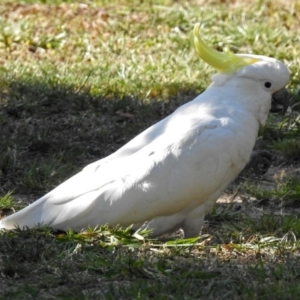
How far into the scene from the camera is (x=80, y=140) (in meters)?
5.45

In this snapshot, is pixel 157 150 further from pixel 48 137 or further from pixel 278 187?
pixel 48 137

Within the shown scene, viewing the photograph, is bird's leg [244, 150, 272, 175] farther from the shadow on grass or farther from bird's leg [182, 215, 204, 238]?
the shadow on grass

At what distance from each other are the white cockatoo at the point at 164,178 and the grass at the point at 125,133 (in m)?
0.10

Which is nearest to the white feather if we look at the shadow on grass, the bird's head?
the bird's head

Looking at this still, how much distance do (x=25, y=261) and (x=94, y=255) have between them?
0.94ft

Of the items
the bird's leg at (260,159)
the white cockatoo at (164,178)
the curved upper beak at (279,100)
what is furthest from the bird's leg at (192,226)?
the bird's leg at (260,159)

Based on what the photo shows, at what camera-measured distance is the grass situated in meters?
3.32

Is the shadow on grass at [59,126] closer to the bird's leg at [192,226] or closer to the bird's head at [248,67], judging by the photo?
the bird's leg at [192,226]

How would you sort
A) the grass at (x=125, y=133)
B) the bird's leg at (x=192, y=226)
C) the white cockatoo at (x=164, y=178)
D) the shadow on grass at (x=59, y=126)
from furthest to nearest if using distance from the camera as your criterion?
the shadow on grass at (x=59, y=126)
the bird's leg at (x=192, y=226)
the white cockatoo at (x=164, y=178)
the grass at (x=125, y=133)

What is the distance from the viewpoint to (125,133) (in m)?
5.56

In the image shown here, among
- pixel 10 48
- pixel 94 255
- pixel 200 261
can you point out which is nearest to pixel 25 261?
pixel 94 255

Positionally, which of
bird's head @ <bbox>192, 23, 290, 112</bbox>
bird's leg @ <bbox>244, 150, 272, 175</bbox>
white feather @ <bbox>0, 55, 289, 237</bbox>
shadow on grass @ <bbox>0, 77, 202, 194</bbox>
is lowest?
shadow on grass @ <bbox>0, 77, 202, 194</bbox>

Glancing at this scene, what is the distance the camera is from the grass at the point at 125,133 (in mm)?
3316

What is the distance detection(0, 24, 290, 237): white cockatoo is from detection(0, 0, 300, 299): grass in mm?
99
